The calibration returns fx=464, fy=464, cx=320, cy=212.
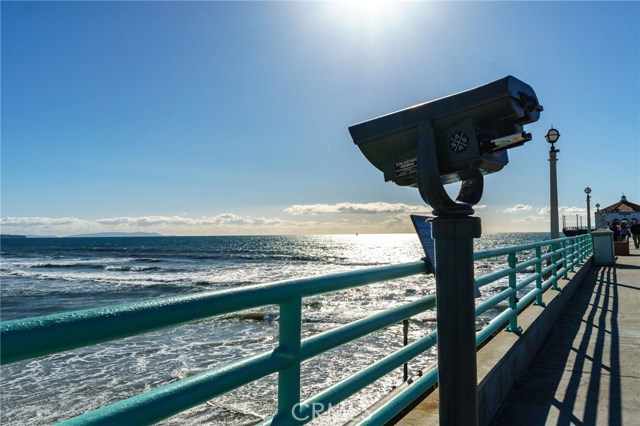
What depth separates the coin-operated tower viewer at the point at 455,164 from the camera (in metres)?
Result: 1.74

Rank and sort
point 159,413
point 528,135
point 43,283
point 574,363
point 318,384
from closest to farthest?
point 159,413 < point 528,135 < point 574,363 < point 318,384 < point 43,283

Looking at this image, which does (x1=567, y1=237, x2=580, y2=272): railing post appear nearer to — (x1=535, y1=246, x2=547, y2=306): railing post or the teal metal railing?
(x1=535, y1=246, x2=547, y2=306): railing post

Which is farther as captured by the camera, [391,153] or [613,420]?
[613,420]

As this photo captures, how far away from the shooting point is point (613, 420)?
→ 3109mm

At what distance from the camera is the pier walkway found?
127 inches

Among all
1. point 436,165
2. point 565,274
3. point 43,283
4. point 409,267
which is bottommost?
point 43,283

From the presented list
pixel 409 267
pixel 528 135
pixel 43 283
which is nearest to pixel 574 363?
pixel 409 267

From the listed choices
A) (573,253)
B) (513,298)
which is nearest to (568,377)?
(513,298)

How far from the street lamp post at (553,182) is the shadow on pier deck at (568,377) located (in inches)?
194

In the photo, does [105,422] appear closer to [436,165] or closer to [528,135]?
[436,165]

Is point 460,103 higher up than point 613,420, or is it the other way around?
point 460,103

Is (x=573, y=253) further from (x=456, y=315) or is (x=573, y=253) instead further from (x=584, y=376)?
(x=456, y=315)

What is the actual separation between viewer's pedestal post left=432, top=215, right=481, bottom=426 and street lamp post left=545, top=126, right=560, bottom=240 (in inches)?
408

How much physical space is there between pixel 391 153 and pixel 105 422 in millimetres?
1456
